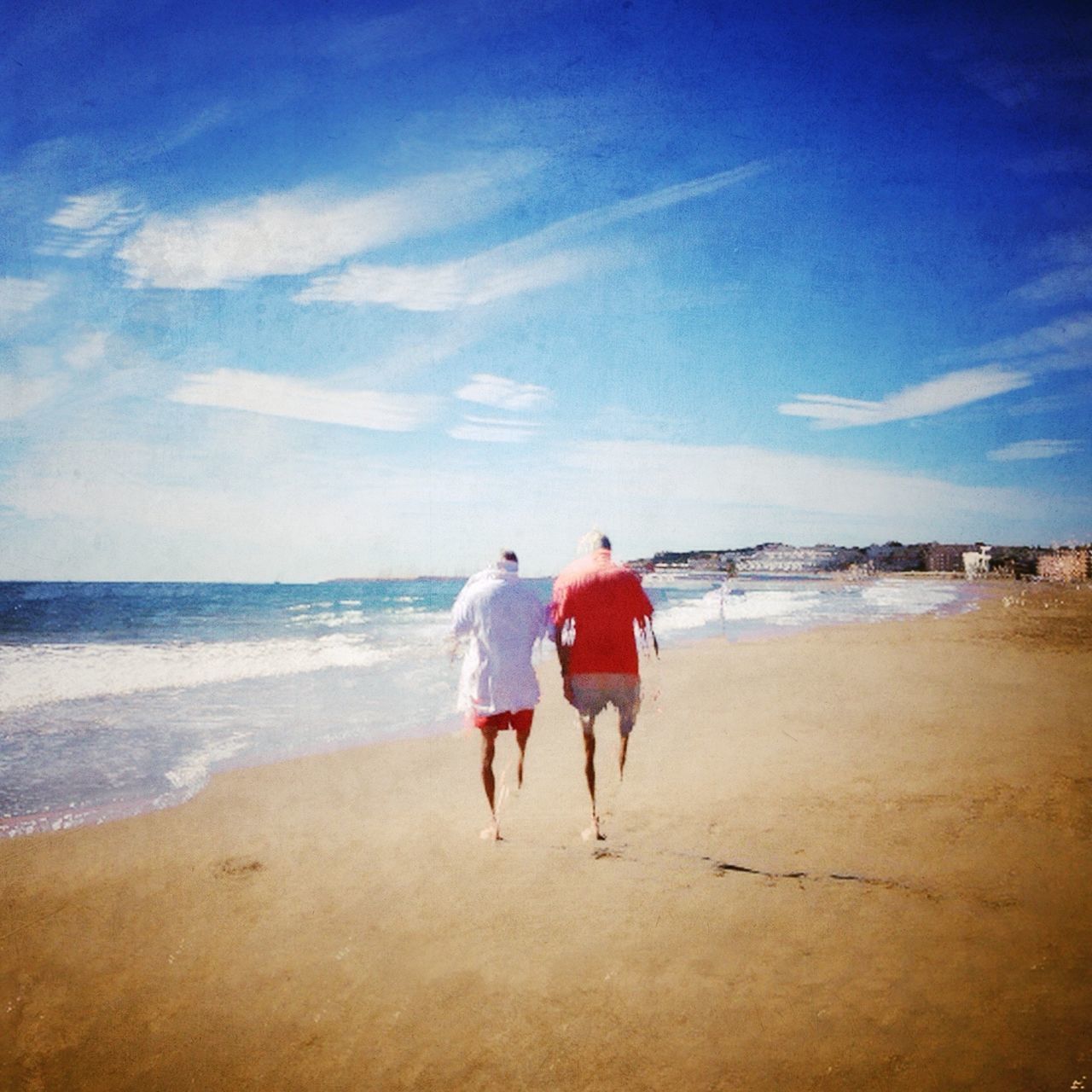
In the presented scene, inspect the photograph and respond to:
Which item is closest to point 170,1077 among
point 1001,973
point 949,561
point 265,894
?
point 265,894

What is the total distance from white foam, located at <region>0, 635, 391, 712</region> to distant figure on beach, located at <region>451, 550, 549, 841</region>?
7.99m

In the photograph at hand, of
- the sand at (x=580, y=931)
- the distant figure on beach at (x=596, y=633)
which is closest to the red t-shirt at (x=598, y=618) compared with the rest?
the distant figure on beach at (x=596, y=633)

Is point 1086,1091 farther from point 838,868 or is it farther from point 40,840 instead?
point 40,840

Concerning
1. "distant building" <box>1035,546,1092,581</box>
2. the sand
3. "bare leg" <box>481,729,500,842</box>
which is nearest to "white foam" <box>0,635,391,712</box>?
the sand

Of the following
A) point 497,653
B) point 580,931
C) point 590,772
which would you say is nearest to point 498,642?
point 497,653

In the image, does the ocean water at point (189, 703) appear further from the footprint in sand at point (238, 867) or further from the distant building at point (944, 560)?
the distant building at point (944, 560)

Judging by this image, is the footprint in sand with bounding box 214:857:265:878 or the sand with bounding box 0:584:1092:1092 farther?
the footprint in sand with bounding box 214:857:265:878

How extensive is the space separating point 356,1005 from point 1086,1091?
8.03ft

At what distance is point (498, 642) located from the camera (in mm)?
4148

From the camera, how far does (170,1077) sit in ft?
7.57

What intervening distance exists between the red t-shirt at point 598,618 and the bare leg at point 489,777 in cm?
68

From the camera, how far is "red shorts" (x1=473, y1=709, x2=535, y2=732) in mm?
4172

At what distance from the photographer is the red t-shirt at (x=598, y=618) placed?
4227mm

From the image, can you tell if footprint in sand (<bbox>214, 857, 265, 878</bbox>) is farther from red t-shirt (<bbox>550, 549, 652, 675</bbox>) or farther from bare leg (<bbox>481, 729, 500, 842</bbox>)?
red t-shirt (<bbox>550, 549, 652, 675</bbox>)
